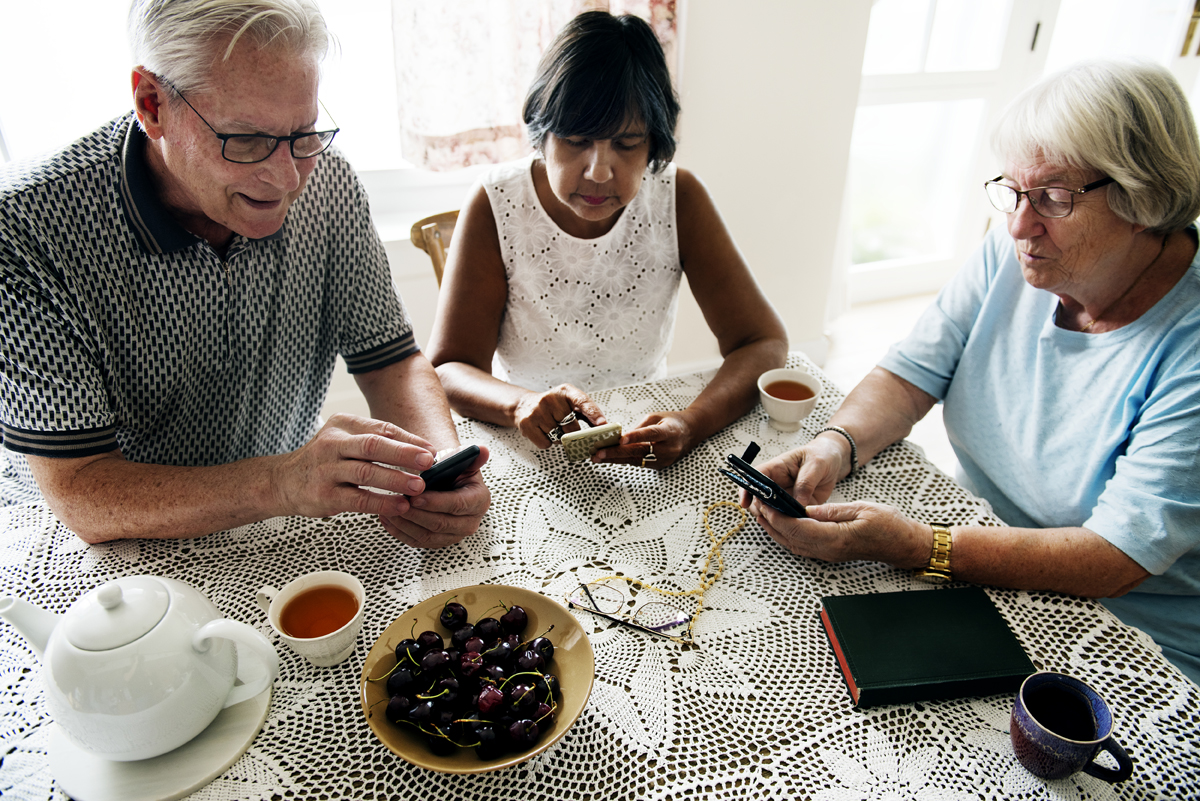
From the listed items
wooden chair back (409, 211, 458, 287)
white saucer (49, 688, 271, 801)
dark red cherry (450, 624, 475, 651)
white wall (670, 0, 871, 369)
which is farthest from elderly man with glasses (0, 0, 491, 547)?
white wall (670, 0, 871, 369)

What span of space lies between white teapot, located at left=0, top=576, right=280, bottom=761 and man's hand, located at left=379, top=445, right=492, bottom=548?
0.95ft

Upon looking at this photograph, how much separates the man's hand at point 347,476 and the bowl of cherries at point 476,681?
19cm

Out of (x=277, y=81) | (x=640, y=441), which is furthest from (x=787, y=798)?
(x=277, y=81)

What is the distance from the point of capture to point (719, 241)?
1.62 metres

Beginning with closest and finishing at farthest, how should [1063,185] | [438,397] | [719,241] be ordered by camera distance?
[1063,185], [438,397], [719,241]

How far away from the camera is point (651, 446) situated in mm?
1169

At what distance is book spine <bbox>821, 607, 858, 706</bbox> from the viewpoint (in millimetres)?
796

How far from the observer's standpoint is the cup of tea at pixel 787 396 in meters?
1.24

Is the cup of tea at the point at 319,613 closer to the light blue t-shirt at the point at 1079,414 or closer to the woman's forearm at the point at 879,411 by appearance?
the woman's forearm at the point at 879,411

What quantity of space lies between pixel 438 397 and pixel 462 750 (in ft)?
2.44

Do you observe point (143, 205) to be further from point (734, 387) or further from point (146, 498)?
point (734, 387)

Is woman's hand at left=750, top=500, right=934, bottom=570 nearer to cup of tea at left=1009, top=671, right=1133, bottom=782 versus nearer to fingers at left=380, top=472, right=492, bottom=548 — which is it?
cup of tea at left=1009, top=671, right=1133, bottom=782

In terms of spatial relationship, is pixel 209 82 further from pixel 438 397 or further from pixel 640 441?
pixel 640 441

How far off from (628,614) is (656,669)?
0.09m
